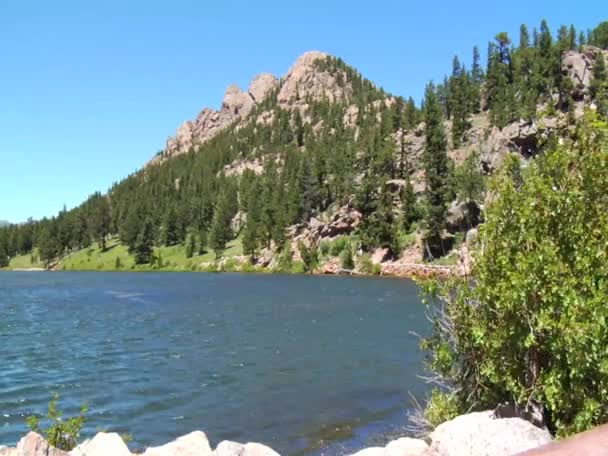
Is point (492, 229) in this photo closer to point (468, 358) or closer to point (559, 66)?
point (468, 358)

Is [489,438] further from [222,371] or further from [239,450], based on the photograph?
[222,371]

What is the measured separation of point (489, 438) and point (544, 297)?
327 cm

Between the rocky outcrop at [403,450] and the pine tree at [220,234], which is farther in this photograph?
the pine tree at [220,234]

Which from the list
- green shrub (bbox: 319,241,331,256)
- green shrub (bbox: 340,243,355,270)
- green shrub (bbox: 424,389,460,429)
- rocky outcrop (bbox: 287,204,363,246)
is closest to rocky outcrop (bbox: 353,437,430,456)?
green shrub (bbox: 424,389,460,429)

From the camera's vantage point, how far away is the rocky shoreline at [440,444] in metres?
11.6

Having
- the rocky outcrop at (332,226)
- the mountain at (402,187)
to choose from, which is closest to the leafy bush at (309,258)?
the mountain at (402,187)

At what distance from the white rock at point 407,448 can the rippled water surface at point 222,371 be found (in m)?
4.71

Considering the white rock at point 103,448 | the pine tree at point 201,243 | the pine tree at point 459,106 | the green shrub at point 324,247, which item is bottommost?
the white rock at point 103,448

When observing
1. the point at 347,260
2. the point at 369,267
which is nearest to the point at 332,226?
the point at 347,260

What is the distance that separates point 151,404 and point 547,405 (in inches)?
664

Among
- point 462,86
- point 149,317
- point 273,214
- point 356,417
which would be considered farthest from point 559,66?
point 356,417

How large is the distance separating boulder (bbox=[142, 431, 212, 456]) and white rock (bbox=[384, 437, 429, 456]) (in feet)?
14.3

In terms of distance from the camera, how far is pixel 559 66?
179000mm

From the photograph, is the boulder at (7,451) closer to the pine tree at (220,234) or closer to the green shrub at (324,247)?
the green shrub at (324,247)
